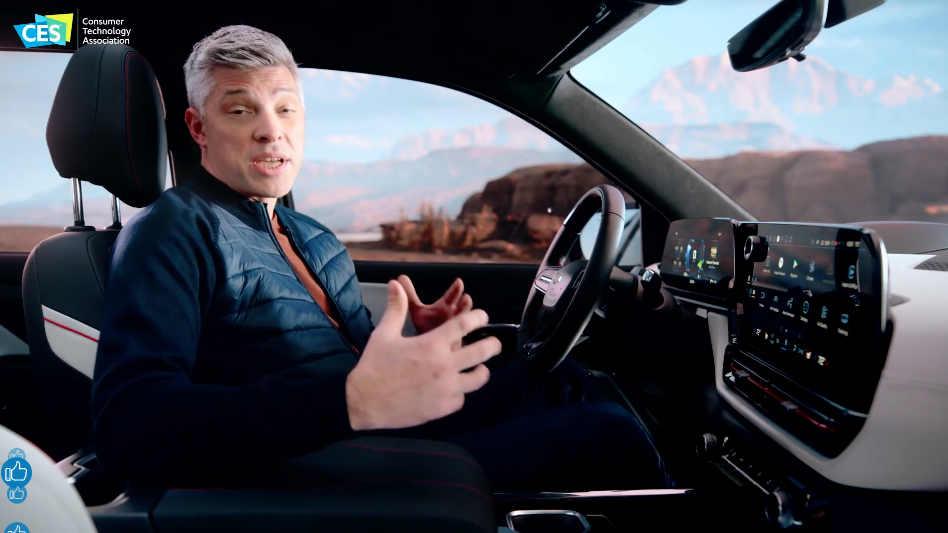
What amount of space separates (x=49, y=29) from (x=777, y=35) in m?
2.01

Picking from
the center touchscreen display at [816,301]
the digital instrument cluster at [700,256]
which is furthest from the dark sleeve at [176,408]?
the digital instrument cluster at [700,256]

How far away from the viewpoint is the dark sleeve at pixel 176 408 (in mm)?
826

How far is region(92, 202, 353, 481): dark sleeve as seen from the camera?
2.71 ft

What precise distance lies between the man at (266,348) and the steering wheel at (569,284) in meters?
0.13

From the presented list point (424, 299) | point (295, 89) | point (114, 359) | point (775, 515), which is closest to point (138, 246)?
point (114, 359)

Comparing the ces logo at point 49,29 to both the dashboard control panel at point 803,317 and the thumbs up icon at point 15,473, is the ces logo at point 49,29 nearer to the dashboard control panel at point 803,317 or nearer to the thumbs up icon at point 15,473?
the thumbs up icon at point 15,473

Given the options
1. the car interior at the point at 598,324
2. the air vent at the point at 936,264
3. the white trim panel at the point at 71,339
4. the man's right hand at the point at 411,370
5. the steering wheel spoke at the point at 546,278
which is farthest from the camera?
the steering wheel spoke at the point at 546,278

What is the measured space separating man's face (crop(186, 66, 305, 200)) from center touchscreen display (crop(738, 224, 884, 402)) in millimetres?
1050

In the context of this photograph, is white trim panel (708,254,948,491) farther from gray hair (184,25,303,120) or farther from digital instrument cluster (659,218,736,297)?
gray hair (184,25,303,120)

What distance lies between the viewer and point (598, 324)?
6.07 feet

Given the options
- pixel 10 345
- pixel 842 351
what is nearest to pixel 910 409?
pixel 842 351

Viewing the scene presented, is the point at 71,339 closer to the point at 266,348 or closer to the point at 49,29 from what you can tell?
the point at 266,348

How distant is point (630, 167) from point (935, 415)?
1.02m

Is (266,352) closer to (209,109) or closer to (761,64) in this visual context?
(209,109)
